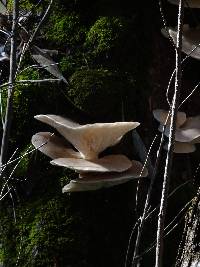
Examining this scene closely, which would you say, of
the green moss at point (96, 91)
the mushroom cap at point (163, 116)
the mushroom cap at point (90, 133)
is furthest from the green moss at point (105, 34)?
the mushroom cap at point (90, 133)

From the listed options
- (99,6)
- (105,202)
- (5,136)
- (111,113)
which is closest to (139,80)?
(111,113)

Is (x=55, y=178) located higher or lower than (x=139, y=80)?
lower

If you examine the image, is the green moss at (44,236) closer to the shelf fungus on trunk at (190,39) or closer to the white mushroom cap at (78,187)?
the white mushroom cap at (78,187)

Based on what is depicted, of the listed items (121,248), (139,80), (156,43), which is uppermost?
(156,43)

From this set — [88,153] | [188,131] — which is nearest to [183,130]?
[188,131]

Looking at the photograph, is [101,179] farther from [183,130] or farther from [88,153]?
[183,130]

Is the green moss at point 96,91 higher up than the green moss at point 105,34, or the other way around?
the green moss at point 105,34

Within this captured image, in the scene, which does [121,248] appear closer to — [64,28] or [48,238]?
[48,238]
